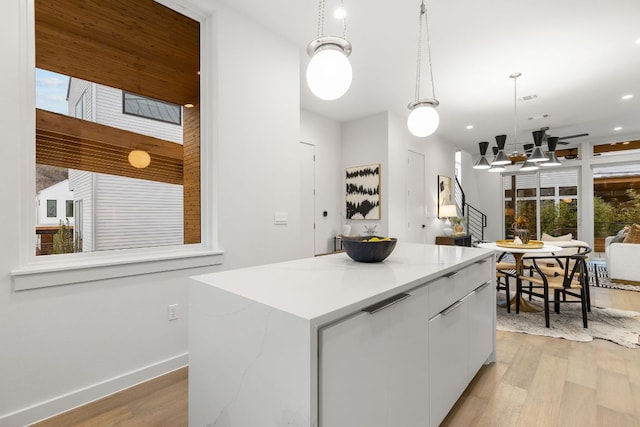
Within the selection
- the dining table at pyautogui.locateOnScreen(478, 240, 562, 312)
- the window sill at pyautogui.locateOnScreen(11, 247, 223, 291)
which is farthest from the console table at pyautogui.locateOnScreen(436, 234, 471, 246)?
the window sill at pyautogui.locateOnScreen(11, 247, 223, 291)

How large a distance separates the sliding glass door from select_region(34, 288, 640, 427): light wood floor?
6453mm

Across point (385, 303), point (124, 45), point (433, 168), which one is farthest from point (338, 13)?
point (433, 168)

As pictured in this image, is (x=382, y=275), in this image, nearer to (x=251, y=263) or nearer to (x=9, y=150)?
(x=251, y=263)

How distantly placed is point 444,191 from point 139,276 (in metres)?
6.32

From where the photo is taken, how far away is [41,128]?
181 cm

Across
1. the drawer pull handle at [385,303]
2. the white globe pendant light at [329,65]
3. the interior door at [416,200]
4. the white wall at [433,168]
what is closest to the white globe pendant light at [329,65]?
the white globe pendant light at [329,65]

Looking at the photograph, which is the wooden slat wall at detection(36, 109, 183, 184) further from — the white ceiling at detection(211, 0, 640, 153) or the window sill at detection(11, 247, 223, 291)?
the white ceiling at detection(211, 0, 640, 153)

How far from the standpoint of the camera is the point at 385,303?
1098 millimetres

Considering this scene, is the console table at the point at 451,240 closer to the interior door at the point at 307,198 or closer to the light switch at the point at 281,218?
the interior door at the point at 307,198

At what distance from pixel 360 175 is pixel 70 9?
4222 millimetres

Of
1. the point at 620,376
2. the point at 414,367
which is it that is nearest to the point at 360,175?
the point at 620,376

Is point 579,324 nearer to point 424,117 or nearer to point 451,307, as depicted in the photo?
point 451,307

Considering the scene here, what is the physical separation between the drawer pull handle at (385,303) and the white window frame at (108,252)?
67.1 inches

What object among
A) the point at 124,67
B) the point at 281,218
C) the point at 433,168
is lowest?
the point at 281,218
